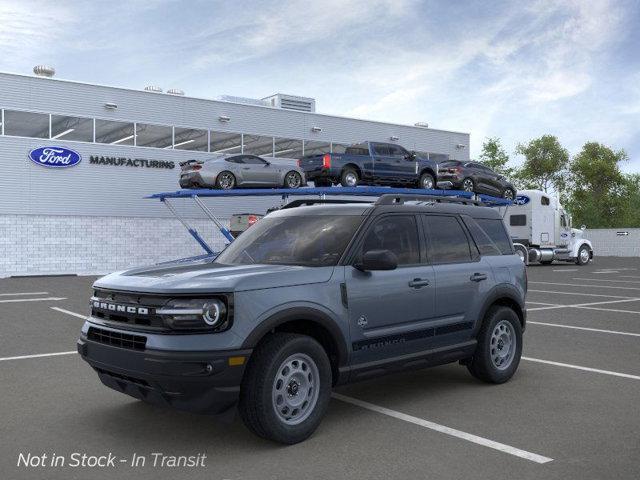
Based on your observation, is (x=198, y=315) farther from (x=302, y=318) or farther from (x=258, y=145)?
(x=258, y=145)

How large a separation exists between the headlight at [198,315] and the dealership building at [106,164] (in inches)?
975

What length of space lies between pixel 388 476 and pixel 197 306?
168 centimetres

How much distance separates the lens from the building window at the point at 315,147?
34.7 meters

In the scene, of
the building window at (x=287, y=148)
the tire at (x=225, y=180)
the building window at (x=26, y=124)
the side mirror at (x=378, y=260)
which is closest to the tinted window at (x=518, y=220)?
the building window at (x=287, y=148)

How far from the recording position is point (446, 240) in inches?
252

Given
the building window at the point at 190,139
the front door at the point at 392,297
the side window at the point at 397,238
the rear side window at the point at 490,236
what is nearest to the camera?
the front door at the point at 392,297

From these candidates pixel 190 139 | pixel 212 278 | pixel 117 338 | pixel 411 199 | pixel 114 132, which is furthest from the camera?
pixel 190 139

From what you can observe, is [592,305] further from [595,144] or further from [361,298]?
[595,144]

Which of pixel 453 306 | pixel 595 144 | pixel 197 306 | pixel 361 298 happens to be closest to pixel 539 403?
pixel 453 306

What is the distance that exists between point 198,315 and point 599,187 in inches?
3007

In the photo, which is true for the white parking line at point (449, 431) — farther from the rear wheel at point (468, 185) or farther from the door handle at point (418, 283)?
the rear wheel at point (468, 185)

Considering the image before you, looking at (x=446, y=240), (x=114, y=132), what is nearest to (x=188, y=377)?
(x=446, y=240)

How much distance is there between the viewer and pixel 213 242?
3170 cm

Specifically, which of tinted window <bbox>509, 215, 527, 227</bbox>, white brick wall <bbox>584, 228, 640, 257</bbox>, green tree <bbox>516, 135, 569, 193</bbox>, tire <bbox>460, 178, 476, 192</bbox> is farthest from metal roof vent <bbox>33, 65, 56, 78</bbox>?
green tree <bbox>516, 135, 569, 193</bbox>
